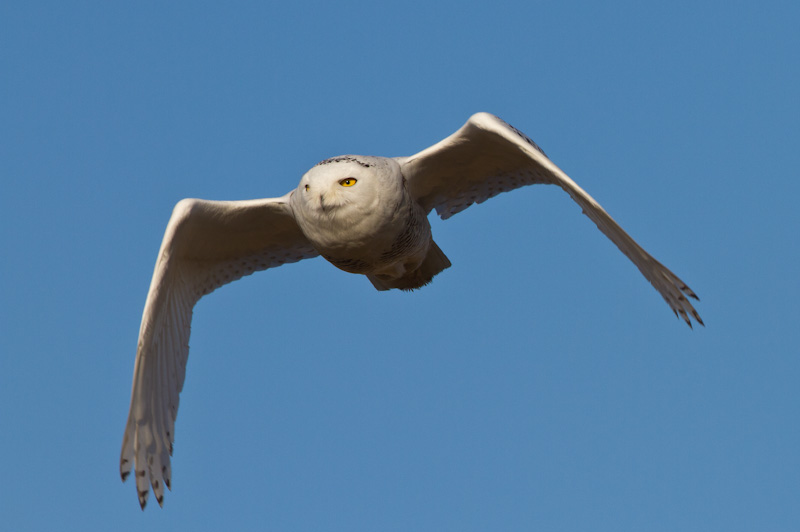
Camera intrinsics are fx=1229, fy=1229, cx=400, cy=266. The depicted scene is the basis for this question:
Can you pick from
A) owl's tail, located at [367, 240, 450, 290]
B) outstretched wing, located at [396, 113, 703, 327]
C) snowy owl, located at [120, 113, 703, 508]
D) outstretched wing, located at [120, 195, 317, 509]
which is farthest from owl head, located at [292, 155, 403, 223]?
owl's tail, located at [367, 240, 450, 290]

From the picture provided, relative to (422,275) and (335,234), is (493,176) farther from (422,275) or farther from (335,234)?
(335,234)

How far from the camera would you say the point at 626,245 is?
9336 millimetres

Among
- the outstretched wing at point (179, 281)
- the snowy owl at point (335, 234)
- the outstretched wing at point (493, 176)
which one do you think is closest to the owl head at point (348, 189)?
the snowy owl at point (335, 234)

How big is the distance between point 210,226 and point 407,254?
6.18 feet

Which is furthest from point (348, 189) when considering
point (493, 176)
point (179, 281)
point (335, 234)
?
point (179, 281)

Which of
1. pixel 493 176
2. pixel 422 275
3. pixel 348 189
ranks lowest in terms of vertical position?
pixel 422 275

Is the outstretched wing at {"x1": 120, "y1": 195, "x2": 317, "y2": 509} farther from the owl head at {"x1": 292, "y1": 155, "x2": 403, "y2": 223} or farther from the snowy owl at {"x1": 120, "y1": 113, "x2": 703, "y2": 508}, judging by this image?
the owl head at {"x1": 292, "y1": 155, "x2": 403, "y2": 223}

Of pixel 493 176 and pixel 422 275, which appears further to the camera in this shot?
pixel 422 275

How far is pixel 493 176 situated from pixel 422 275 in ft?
3.82

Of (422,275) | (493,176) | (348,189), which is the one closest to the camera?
(348,189)

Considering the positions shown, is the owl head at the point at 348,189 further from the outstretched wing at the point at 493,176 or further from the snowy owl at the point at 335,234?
the outstretched wing at the point at 493,176

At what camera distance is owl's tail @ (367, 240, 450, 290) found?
454 inches

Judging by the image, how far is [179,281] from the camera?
37.5ft

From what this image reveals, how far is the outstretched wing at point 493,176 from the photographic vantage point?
9.34 m
